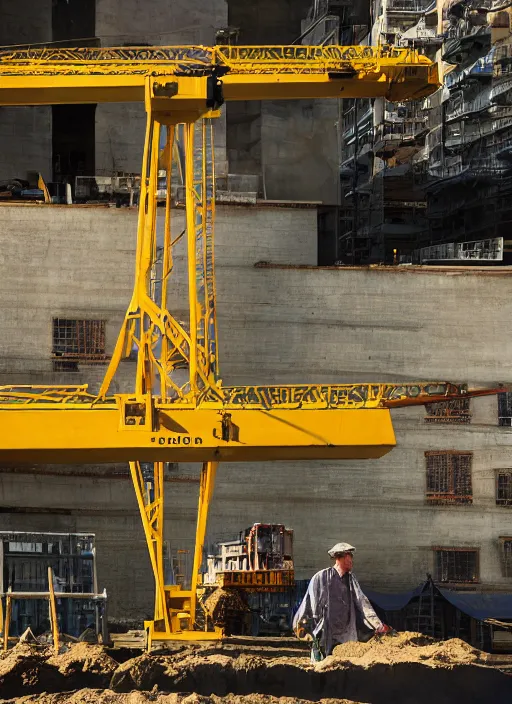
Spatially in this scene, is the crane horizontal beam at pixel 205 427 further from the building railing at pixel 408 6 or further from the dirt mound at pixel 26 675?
the building railing at pixel 408 6

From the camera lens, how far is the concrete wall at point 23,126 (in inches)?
2154

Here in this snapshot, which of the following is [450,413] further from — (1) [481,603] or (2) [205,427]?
(2) [205,427]

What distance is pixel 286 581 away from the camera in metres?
38.2

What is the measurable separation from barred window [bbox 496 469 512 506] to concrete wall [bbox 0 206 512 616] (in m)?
0.21

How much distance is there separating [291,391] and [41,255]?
49.1 feet

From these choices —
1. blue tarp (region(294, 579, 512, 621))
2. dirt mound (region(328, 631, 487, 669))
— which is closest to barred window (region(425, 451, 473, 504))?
blue tarp (region(294, 579, 512, 621))

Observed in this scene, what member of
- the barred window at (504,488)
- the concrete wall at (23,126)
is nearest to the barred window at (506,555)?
the barred window at (504,488)

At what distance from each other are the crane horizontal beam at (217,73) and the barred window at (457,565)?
49.4 feet

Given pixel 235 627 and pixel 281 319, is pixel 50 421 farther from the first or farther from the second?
pixel 281 319

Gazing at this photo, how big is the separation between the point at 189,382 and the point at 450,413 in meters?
13.8

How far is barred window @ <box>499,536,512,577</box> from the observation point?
45875 millimetres

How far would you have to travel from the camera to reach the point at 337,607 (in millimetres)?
21047

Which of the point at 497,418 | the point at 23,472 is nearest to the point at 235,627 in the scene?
the point at 23,472

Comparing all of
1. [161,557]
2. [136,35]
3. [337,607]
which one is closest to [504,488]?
[161,557]
